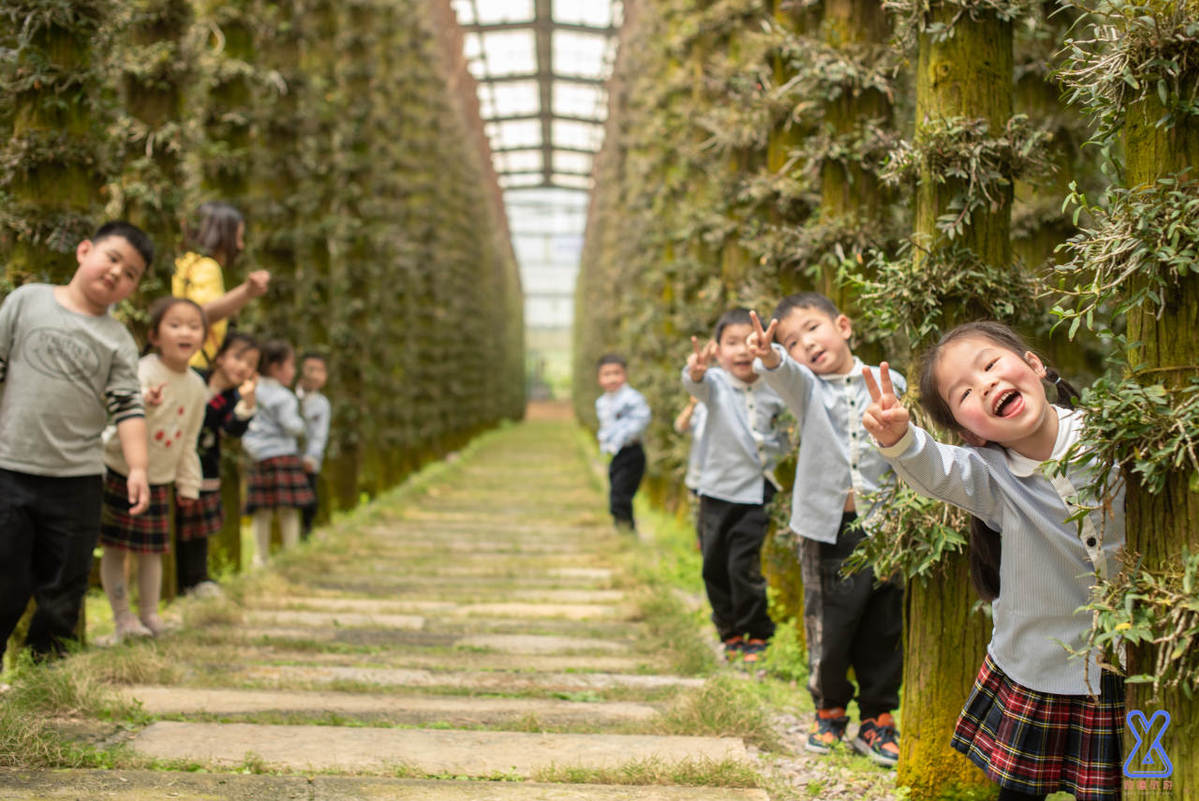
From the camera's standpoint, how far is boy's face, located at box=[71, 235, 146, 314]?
176 inches

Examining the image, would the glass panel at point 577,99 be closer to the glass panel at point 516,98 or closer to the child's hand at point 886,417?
the glass panel at point 516,98

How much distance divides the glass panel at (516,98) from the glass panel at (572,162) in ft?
20.7

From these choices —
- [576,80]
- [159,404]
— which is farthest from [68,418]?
[576,80]

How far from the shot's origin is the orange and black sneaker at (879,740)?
386cm

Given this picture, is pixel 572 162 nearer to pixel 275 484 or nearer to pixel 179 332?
pixel 275 484

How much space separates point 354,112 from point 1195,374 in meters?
11.6

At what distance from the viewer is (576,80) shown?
144 feet

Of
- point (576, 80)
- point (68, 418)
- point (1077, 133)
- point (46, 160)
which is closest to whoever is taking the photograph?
point (68, 418)

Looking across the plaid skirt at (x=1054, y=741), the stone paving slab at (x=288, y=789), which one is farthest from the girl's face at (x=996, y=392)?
the stone paving slab at (x=288, y=789)

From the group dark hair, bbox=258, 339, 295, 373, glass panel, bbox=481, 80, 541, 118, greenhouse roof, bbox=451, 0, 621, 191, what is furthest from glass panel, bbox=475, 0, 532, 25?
dark hair, bbox=258, 339, 295, 373

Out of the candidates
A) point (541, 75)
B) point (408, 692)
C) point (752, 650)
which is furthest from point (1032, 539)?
point (541, 75)

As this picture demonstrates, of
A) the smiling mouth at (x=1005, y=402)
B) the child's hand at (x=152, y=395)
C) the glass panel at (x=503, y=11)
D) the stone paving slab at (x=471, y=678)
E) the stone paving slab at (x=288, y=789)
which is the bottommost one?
the stone paving slab at (x=471, y=678)

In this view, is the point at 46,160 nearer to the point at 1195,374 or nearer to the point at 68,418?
the point at 68,418

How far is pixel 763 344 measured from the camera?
3.65 m
